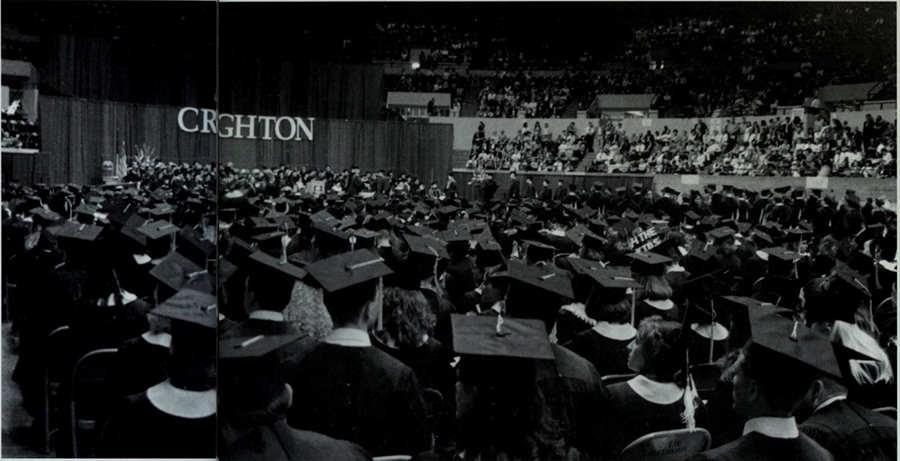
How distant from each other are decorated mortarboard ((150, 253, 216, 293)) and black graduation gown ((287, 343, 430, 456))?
66 centimetres

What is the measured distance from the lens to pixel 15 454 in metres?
3.52

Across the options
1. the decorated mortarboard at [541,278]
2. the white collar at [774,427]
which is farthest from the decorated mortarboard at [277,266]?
the white collar at [774,427]

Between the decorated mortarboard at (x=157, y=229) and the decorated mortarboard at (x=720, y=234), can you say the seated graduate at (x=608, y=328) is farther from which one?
the decorated mortarboard at (x=157, y=229)

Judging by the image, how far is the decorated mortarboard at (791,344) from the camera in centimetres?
315

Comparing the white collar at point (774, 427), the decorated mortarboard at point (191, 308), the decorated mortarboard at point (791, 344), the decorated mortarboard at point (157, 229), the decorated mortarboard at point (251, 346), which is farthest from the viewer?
the decorated mortarboard at point (157, 229)

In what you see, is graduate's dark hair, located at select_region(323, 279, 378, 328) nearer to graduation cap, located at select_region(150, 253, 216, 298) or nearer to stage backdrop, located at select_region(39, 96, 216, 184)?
graduation cap, located at select_region(150, 253, 216, 298)

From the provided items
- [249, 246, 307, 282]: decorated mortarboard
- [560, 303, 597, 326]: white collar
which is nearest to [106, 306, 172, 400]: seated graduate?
[249, 246, 307, 282]: decorated mortarboard

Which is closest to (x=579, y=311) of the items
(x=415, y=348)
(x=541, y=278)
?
(x=541, y=278)

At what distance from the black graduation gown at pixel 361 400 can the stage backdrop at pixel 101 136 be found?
1226 millimetres

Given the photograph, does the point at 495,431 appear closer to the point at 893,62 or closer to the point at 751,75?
the point at 751,75

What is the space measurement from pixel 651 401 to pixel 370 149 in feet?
6.38

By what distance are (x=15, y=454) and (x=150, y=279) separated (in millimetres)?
1124

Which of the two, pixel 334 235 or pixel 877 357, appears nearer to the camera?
pixel 877 357

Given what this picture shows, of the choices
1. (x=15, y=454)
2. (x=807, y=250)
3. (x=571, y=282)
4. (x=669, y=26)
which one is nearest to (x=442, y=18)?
(x=669, y=26)
